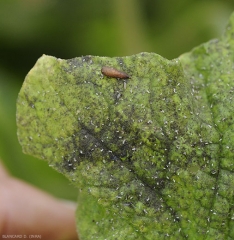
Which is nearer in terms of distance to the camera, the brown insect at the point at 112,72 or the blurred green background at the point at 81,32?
the brown insect at the point at 112,72

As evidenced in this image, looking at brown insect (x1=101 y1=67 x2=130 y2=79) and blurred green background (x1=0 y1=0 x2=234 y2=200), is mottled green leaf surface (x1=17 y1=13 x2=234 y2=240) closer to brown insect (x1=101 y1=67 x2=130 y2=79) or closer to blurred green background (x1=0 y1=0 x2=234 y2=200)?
brown insect (x1=101 y1=67 x2=130 y2=79)

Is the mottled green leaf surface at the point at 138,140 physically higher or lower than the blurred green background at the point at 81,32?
lower

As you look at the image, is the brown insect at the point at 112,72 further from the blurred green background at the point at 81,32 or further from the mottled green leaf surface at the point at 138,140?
the blurred green background at the point at 81,32

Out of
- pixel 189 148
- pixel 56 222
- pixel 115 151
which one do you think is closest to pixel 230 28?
pixel 189 148

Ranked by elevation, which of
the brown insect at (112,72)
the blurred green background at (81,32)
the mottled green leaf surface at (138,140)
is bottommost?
the mottled green leaf surface at (138,140)

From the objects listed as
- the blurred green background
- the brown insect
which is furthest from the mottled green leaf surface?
the blurred green background

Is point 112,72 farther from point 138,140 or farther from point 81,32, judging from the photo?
point 81,32

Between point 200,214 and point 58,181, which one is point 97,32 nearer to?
point 58,181

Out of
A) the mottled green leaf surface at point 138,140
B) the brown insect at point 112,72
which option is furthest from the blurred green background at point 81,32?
the brown insect at point 112,72
